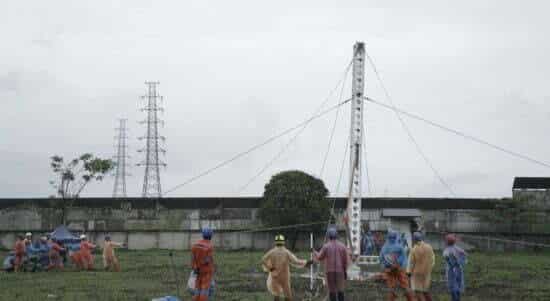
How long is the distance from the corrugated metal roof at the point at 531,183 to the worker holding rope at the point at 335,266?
31888mm

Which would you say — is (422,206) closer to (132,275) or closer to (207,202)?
(207,202)

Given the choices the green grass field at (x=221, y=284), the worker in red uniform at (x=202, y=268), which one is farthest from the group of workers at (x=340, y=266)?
the green grass field at (x=221, y=284)

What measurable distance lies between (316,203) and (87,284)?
21.1 m

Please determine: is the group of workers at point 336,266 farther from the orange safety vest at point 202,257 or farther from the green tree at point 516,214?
the green tree at point 516,214

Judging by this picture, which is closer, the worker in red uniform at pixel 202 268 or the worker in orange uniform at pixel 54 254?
the worker in red uniform at pixel 202 268

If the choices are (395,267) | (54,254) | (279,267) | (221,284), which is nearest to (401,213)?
(54,254)

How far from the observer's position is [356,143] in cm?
2105

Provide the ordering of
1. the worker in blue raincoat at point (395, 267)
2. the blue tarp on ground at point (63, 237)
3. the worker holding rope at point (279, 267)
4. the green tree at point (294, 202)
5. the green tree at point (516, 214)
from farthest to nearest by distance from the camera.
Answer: the green tree at point (516, 214)
the green tree at point (294, 202)
the blue tarp on ground at point (63, 237)
the worker in blue raincoat at point (395, 267)
the worker holding rope at point (279, 267)

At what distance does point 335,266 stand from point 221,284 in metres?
7.55

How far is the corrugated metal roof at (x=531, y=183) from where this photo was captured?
43719 millimetres

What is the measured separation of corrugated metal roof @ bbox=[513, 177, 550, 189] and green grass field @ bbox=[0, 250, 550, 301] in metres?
14.2

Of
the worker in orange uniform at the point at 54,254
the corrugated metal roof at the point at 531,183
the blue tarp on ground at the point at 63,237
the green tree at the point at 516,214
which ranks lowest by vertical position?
the worker in orange uniform at the point at 54,254

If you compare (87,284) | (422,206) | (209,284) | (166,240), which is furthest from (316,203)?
(209,284)

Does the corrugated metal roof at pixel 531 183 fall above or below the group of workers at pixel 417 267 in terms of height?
above
